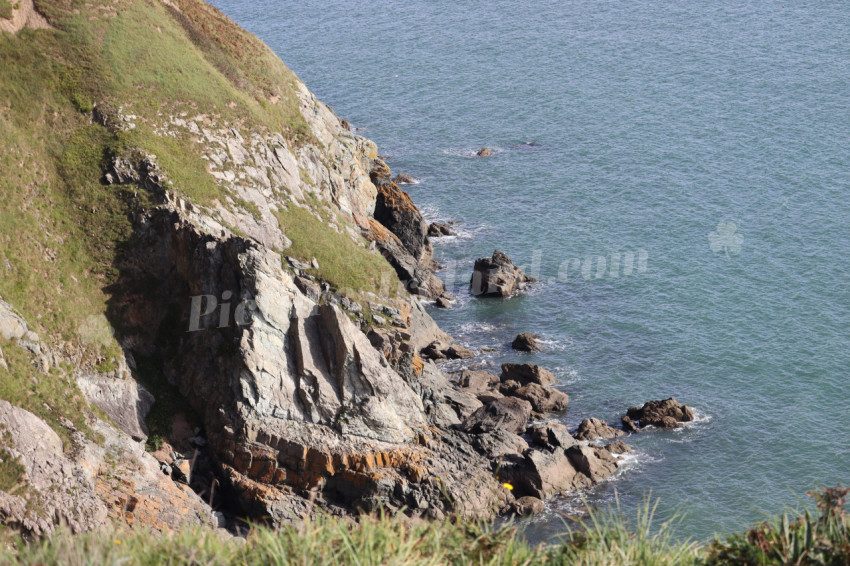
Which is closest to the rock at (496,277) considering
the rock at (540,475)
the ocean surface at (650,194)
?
the ocean surface at (650,194)

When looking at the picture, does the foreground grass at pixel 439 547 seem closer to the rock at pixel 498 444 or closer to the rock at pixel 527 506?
the rock at pixel 527 506

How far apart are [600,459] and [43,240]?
3464 cm

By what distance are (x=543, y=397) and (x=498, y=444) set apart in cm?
891

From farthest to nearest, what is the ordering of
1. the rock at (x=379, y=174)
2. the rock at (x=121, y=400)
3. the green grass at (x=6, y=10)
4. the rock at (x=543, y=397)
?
1. the rock at (x=379, y=174)
2. the green grass at (x=6, y=10)
3. the rock at (x=543, y=397)
4. the rock at (x=121, y=400)

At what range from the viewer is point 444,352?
214 feet

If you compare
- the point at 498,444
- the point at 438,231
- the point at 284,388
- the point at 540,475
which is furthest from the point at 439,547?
the point at 438,231

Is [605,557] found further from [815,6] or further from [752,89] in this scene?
[815,6]

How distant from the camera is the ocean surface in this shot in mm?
57094

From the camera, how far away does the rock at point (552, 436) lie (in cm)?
5244

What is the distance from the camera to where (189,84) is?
204ft

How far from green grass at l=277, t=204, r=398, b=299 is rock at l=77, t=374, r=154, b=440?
13566 millimetres

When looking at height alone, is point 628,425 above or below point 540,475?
above

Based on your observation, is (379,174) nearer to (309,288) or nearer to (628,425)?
(309,288)

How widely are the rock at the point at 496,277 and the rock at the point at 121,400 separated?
117 ft
